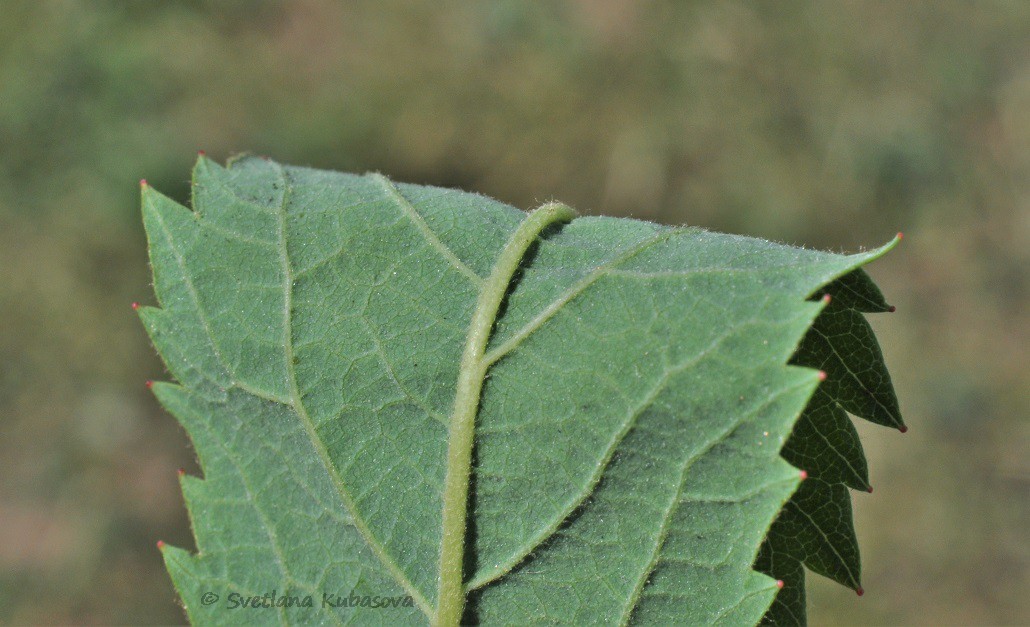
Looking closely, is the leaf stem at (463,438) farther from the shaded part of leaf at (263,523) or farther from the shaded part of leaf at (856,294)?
the shaded part of leaf at (856,294)

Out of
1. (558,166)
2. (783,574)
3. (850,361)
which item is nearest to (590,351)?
(850,361)

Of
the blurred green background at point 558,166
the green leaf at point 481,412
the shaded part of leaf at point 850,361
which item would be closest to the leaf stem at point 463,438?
the green leaf at point 481,412

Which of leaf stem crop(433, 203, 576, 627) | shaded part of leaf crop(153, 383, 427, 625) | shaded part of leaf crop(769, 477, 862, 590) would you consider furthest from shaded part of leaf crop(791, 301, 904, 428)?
shaded part of leaf crop(153, 383, 427, 625)

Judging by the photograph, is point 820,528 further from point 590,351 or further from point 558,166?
point 558,166

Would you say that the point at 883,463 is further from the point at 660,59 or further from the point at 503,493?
the point at 503,493

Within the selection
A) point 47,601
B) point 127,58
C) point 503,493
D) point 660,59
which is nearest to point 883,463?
point 660,59

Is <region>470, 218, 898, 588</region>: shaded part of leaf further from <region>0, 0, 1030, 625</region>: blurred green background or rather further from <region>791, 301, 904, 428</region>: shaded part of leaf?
<region>0, 0, 1030, 625</region>: blurred green background
